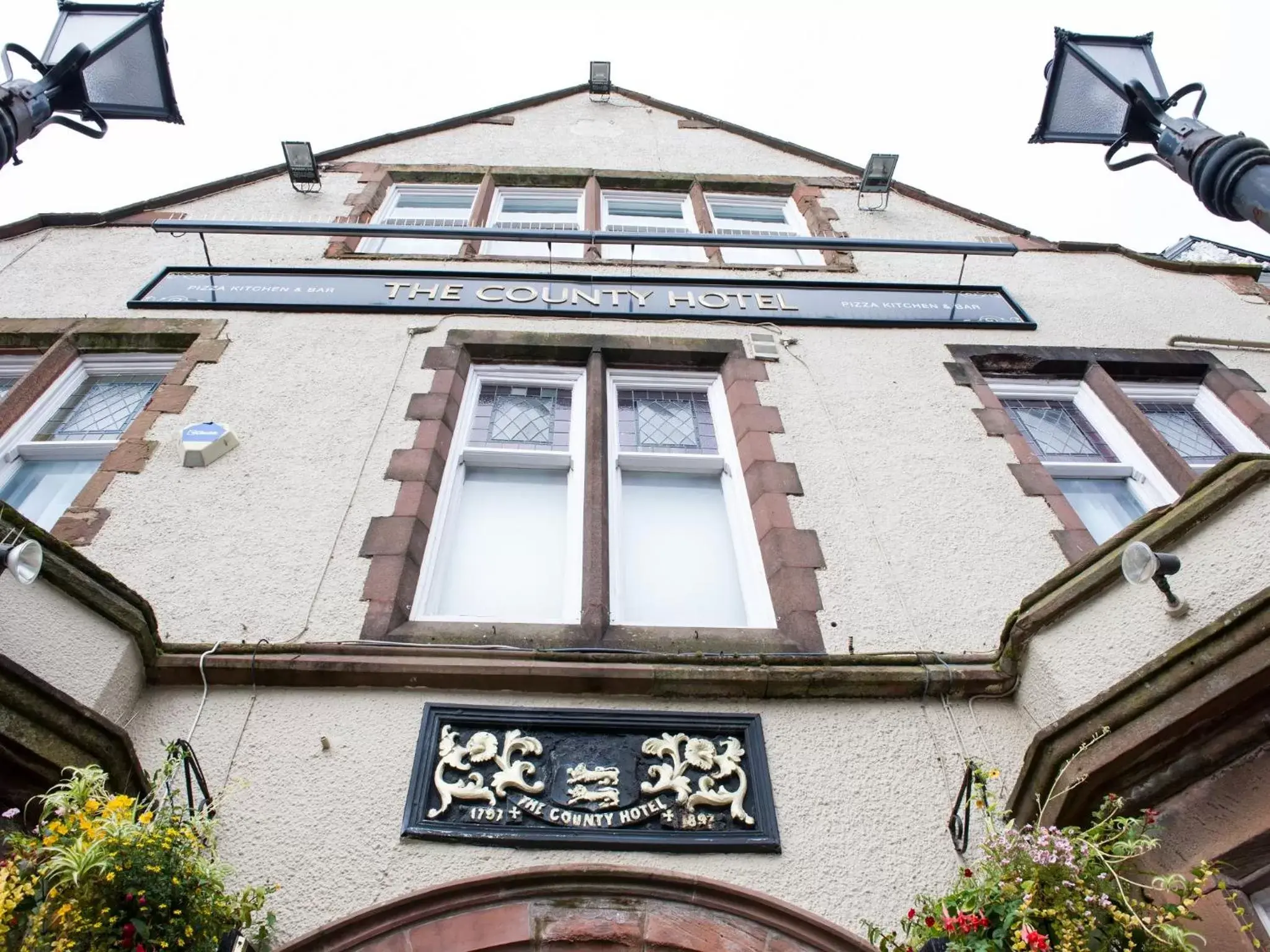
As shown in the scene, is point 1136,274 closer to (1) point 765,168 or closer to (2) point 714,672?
(1) point 765,168

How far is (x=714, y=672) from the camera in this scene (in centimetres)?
407

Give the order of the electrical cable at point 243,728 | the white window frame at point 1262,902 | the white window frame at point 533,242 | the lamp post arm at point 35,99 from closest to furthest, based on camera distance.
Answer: the white window frame at point 1262,902, the electrical cable at point 243,728, the lamp post arm at point 35,99, the white window frame at point 533,242

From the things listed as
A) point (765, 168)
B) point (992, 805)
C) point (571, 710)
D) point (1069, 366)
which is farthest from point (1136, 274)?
point (571, 710)

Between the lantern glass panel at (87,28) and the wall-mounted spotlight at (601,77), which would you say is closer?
→ the lantern glass panel at (87,28)

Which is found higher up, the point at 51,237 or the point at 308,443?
the point at 51,237

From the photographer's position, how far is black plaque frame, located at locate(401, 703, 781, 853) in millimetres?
3492

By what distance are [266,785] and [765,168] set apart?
8757mm

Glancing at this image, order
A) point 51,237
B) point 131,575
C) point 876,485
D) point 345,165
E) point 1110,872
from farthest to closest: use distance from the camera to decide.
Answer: point 345,165
point 51,237
point 876,485
point 131,575
point 1110,872

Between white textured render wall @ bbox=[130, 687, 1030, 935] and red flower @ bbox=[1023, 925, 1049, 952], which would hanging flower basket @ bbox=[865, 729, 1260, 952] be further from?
white textured render wall @ bbox=[130, 687, 1030, 935]

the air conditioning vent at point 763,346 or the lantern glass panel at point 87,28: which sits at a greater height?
the lantern glass panel at point 87,28

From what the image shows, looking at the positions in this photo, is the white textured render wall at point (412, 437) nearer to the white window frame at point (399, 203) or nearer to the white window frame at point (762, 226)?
the white window frame at point (399, 203)

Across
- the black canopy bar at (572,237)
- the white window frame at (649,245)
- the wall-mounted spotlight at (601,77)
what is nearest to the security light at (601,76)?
the wall-mounted spotlight at (601,77)

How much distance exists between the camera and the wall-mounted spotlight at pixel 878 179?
946 cm

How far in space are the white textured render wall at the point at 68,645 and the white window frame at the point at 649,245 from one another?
5114 millimetres
